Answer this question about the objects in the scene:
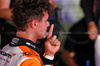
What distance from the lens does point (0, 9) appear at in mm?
662

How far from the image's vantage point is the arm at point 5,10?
635 mm

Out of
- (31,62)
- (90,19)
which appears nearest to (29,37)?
(31,62)

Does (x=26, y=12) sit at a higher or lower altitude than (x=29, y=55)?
higher

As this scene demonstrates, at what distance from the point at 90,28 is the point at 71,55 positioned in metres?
0.33

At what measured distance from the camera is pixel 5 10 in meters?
0.64

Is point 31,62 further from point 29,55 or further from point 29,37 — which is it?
point 29,37

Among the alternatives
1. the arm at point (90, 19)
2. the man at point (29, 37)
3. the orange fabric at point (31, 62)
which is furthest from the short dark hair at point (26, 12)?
the arm at point (90, 19)

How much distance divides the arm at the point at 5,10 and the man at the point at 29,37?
0.22 feet

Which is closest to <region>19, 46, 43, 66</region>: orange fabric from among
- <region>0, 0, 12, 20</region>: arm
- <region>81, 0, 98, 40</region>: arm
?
<region>0, 0, 12, 20</region>: arm

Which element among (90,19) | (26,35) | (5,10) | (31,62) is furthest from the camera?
(90,19)

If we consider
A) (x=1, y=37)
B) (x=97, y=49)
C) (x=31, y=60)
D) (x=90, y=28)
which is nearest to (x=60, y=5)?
(x=90, y=28)

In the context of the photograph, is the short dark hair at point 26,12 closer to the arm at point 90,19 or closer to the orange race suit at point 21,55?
the orange race suit at point 21,55

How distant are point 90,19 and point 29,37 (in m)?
0.47

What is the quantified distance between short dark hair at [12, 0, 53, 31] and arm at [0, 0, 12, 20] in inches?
2.7
